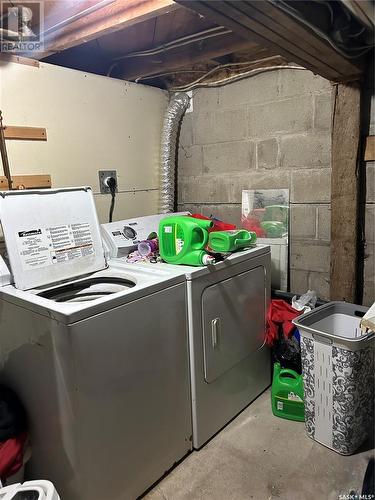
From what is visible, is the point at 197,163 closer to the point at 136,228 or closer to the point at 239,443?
the point at 136,228

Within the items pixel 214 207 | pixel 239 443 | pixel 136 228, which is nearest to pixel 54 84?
pixel 136 228

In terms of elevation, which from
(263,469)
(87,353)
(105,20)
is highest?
(105,20)

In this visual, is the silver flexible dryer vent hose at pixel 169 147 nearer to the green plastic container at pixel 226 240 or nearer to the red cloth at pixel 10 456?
the green plastic container at pixel 226 240

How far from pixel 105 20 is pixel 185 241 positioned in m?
1.22

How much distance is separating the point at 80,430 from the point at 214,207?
1.85m

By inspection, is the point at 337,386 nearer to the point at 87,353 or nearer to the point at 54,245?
the point at 87,353

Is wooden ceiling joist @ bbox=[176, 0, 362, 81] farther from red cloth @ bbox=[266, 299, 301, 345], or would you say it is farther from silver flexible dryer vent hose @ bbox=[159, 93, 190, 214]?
red cloth @ bbox=[266, 299, 301, 345]

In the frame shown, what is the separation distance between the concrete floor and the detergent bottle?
1.00 metres

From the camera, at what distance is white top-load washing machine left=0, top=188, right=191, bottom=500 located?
1318mm

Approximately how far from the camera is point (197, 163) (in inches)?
109

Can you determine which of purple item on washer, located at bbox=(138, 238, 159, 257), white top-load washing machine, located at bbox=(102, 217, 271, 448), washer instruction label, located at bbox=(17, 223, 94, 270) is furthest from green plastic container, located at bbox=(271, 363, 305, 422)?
washer instruction label, located at bbox=(17, 223, 94, 270)

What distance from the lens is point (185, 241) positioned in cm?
178

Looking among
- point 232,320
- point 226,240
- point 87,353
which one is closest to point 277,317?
point 232,320

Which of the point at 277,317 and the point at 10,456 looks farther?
the point at 277,317
